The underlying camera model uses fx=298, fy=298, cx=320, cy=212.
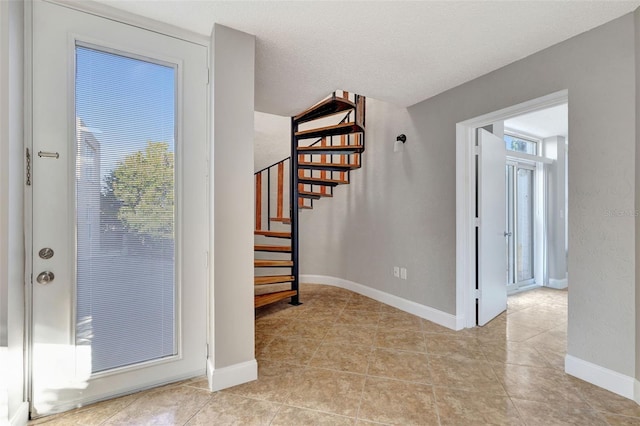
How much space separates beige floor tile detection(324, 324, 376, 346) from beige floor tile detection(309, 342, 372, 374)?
0.08 metres

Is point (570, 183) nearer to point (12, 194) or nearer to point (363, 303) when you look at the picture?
point (363, 303)

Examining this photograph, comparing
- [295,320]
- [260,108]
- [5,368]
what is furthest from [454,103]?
[5,368]

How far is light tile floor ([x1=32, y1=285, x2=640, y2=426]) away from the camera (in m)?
1.67

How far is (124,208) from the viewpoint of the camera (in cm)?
184

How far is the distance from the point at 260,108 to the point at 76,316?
8.82 feet

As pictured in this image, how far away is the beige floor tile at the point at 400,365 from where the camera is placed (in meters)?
2.10

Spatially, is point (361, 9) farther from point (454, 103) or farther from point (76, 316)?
point (76, 316)

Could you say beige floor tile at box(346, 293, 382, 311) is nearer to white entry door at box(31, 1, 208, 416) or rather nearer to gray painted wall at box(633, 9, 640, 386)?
white entry door at box(31, 1, 208, 416)

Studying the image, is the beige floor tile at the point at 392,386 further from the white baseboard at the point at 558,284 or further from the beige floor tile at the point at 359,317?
the white baseboard at the point at 558,284

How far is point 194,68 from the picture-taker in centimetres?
202

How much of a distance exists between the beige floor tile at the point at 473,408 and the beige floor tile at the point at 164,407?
1.43 metres

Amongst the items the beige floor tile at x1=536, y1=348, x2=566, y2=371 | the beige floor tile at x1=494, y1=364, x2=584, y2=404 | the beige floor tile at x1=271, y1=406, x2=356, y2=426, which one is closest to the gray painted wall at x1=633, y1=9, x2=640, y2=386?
the beige floor tile at x1=494, y1=364, x2=584, y2=404

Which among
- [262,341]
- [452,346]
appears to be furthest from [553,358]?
[262,341]

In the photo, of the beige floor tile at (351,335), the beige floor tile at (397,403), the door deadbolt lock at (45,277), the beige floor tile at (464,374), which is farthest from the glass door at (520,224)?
the door deadbolt lock at (45,277)
